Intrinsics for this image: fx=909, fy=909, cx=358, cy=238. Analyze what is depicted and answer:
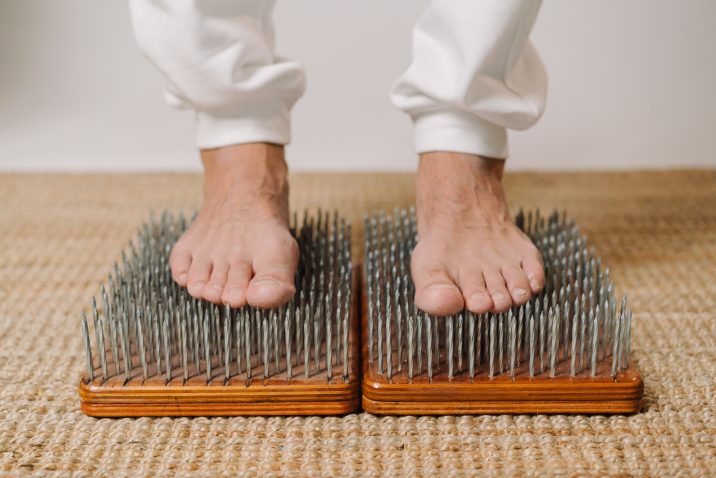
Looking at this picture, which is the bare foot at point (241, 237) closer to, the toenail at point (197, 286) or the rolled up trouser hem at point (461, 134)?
the toenail at point (197, 286)

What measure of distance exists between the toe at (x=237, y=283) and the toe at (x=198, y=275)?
2cm

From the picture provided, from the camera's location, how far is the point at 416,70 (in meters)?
1.07

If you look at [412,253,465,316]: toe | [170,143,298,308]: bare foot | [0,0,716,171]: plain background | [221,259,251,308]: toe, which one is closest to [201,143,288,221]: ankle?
[170,143,298,308]: bare foot

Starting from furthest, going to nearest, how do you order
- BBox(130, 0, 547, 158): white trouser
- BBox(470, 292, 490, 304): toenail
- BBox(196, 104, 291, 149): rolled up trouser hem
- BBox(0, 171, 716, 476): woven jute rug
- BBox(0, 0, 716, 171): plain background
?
BBox(0, 0, 716, 171): plain background, BBox(196, 104, 291, 149): rolled up trouser hem, BBox(130, 0, 547, 158): white trouser, BBox(470, 292, 490, 304): toenail, BBox(0, 171, 716, 476): woven jute rug

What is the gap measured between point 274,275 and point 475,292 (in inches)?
8.0

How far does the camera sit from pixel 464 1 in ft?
3.27

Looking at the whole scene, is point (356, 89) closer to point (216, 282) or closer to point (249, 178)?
point (249, 178)

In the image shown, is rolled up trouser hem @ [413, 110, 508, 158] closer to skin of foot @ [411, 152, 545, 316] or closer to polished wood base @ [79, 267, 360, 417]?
skin of foot @ [411, 152, 545, 316]

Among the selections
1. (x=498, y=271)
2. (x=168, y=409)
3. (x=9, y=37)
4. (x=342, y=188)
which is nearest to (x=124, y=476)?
(x=168, y=409)

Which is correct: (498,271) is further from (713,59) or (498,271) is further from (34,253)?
(713,59)

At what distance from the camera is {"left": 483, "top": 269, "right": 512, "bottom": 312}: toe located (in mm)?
888

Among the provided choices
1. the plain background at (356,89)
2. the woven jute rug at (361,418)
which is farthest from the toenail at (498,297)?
the plain background at (356,89)

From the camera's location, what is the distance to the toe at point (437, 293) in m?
0.87

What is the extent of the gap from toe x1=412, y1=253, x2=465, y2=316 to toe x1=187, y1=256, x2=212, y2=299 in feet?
0.72
